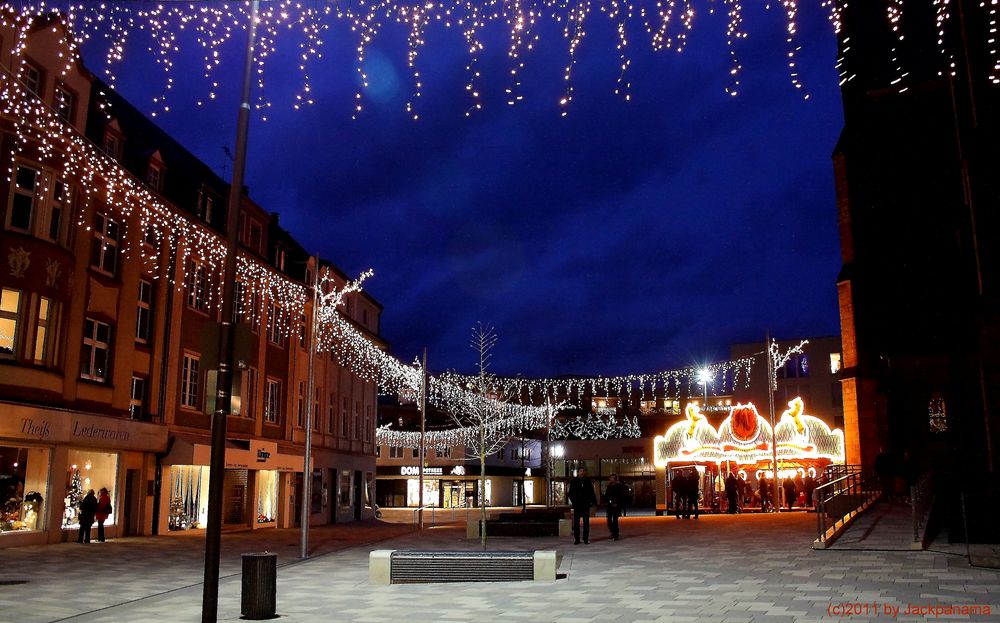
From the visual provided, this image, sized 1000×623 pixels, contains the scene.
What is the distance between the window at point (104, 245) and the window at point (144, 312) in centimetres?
148

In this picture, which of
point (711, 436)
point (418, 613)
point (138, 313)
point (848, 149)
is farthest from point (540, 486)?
point (418, 613)

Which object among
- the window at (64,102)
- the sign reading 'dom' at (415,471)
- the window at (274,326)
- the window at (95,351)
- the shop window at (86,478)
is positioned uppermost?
the window at (64,102)

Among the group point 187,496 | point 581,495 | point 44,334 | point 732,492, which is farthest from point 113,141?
point 732,492

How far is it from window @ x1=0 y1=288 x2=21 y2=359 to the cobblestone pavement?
16.2ft

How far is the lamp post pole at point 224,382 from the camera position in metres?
8.74

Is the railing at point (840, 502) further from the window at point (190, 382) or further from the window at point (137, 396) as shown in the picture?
the window at point (190, 382)

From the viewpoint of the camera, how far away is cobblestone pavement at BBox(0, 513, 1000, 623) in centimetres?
1028

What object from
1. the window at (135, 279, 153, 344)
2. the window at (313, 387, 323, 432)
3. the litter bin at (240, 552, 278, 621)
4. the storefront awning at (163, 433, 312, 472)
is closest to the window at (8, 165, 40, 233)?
the window at (135, 279, 153, 344)

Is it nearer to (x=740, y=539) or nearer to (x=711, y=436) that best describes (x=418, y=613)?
(x=740, y=539)

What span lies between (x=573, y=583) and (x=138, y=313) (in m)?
18.6

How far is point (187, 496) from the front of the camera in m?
29.1

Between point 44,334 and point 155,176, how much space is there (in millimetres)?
7026

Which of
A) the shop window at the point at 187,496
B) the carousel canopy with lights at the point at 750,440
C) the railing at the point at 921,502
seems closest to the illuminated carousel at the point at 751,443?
the carousel canopy with lights at the point at 750,440

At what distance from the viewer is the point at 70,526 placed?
23.6 m
